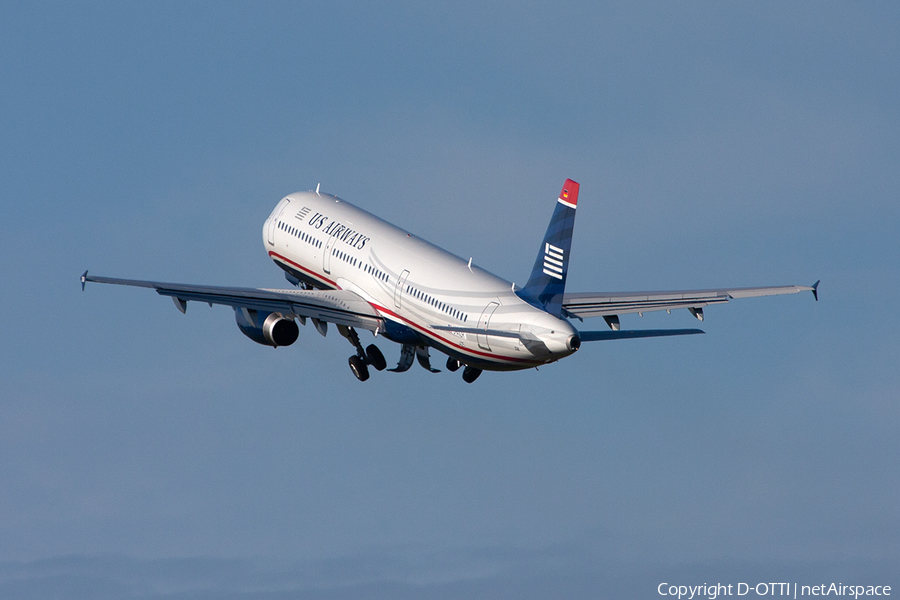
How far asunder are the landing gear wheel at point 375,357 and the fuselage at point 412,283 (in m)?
2.21

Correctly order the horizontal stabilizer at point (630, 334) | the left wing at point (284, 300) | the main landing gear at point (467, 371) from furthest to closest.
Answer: the main landing gear at point (467, 371) < the left wing at point (284, 300) < the horizontal stabilizer at point (630, 334)

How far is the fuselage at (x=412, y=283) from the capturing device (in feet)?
182

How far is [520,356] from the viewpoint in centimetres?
5562

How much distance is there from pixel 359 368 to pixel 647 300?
11.3 metres

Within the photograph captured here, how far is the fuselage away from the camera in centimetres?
5547

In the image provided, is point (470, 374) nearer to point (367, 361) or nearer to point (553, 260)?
point (367, 361)

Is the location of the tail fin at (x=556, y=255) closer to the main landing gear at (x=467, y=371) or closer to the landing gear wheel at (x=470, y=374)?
the main landing gear at (x=467, y=371)

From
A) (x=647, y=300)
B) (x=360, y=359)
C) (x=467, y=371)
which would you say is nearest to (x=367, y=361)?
(x=360, y=359)

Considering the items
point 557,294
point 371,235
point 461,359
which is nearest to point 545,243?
point 557,294

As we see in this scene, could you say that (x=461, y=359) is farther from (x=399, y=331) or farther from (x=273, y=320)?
(x=273, y=320)

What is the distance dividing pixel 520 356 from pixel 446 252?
321 inches

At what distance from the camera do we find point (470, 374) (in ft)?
212

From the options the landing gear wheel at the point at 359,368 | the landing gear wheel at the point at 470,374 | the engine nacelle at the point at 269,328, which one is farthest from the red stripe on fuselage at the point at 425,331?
the landing gear wheel at the point at 470,374

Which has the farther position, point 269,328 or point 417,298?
point 269,328
